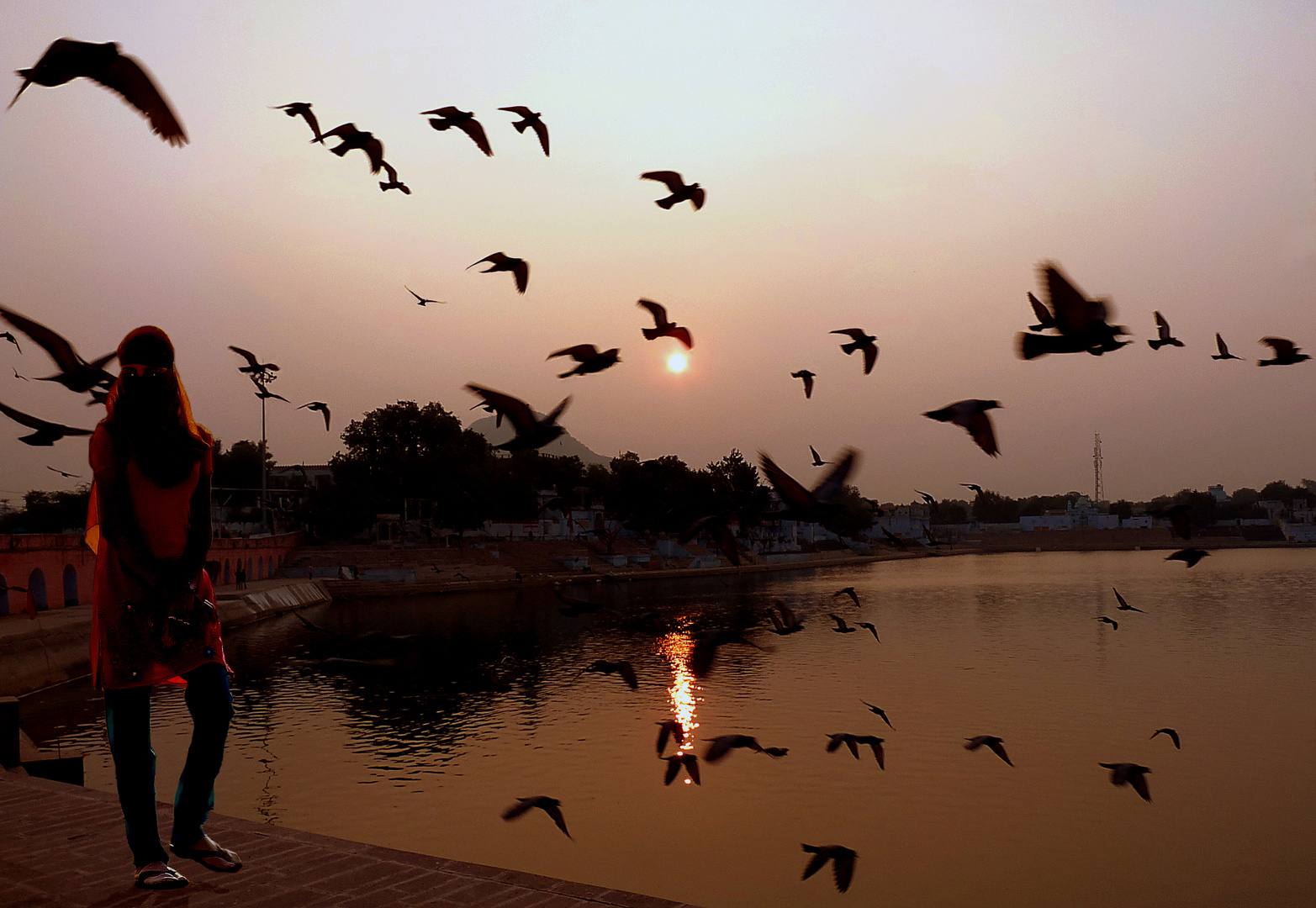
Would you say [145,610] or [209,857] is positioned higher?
[145,610]

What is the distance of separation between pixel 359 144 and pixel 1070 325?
16.4ft

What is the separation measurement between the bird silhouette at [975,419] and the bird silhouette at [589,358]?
208cm

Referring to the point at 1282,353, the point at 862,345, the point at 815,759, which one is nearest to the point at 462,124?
the point at 862,345

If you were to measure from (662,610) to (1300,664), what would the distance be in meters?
30.0

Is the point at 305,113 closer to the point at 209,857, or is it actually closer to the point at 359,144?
the point at 359,144

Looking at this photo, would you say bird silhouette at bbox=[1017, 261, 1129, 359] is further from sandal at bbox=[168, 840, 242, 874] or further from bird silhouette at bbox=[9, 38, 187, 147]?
sandal at bbox=[168, 840, 242, 874]

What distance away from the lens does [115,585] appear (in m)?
4.78

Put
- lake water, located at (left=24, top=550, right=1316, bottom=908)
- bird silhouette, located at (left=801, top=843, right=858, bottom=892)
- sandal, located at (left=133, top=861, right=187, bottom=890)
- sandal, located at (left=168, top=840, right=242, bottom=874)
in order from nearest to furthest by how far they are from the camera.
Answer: sandal, located at (left=133, top=861, right=187, bottom=890) → sandal, located at (left=168, top=840, right=242, bottom=874) → bird silhouette, located at (left=801, top=843, right=858, bottom=892) → lake water, located at (left=24, top=550, right=1316, bottom=908)

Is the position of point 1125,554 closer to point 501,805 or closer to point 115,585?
point 501,805

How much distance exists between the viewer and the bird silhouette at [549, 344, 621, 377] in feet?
21.1

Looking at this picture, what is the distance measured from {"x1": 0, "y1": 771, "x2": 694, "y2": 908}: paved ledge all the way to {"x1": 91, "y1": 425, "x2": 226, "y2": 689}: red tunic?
131cm

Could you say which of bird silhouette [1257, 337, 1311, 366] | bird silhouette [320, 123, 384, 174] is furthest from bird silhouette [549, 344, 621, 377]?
bird silhouette [1257, 337, 1311, 366]

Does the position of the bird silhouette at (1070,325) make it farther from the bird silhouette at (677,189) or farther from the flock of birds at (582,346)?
the bird silhouette at (677,189)

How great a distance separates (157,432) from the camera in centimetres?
470
